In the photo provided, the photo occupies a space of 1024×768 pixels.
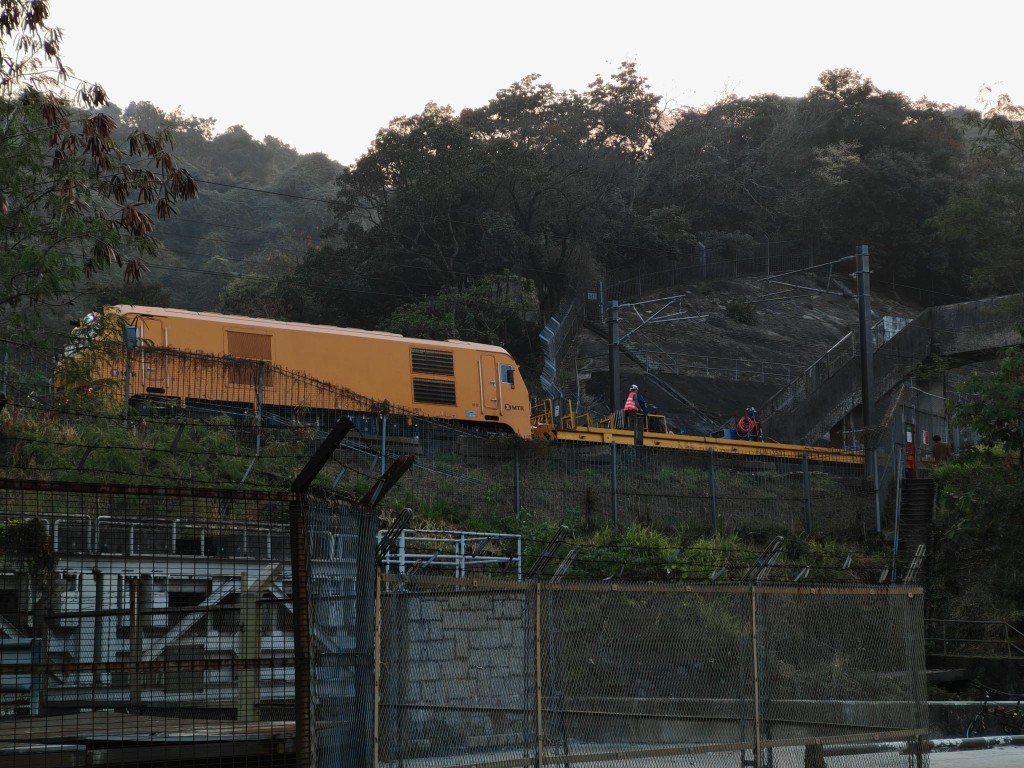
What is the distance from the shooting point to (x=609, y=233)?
6950cm

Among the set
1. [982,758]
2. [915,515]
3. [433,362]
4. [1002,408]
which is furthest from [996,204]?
[982,758]

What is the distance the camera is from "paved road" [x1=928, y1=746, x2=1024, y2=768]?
1424 centimetres

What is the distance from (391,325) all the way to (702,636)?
133 feet

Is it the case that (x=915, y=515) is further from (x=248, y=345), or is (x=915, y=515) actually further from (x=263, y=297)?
(x=263, y=297)

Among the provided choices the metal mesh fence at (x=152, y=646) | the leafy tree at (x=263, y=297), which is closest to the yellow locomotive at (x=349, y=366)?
the metal mesh fence at (x=152, y=646)

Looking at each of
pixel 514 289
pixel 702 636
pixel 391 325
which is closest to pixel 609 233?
pixel 514 289

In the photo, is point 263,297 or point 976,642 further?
point 263,297

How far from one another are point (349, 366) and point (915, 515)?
52.9ft

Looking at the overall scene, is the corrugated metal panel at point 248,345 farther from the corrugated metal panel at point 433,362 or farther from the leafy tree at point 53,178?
the leafy tree at point 53,178

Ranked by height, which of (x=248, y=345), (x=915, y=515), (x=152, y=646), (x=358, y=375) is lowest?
(x=152, y=646)

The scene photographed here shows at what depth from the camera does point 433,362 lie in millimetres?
34531

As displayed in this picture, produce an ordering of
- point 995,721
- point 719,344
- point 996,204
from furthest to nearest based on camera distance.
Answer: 1. point 719,344
2. point 996,204
3. point 995,721

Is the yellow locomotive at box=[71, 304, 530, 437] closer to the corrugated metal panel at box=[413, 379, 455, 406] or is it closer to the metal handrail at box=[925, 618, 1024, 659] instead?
the corrugated metal panel at box=[413, 379, 455, 406]

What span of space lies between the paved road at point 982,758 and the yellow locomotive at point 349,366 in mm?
15019
